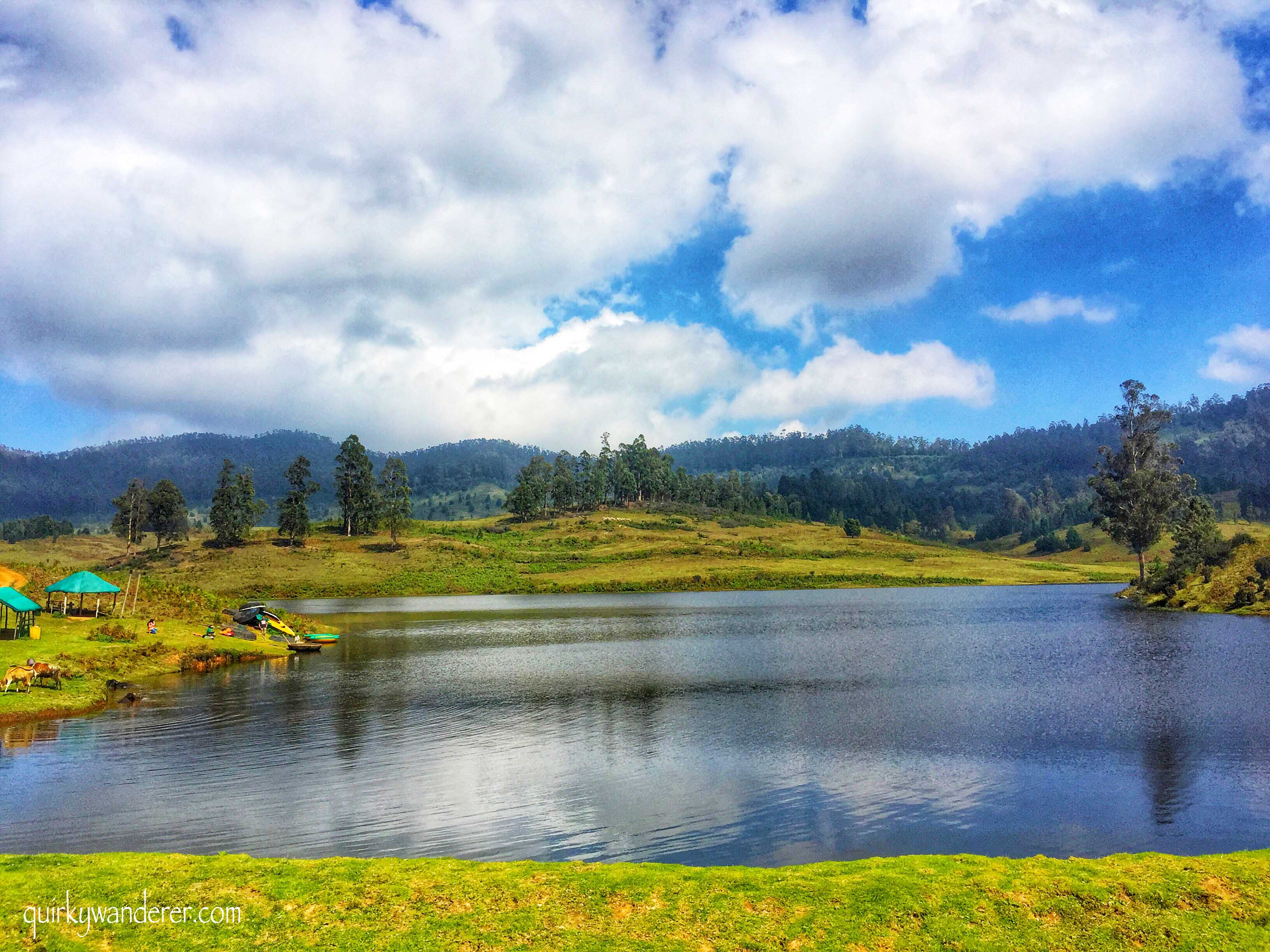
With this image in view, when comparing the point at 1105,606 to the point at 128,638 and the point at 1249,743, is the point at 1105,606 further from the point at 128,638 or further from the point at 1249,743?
the point at 128,638

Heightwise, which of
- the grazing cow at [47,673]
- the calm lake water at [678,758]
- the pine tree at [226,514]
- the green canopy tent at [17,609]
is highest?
the pine tree at [226,514]

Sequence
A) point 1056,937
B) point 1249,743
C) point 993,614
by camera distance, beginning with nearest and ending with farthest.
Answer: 1. point 1056,937
2. point 1249,743
3. point 993,614

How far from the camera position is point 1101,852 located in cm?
1917

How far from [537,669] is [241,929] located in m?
43.3

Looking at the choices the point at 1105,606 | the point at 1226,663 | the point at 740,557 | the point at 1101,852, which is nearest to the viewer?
the point at 1101,852

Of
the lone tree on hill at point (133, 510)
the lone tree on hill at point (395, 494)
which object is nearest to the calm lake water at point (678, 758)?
the lone tree on hill at point (395, 494)

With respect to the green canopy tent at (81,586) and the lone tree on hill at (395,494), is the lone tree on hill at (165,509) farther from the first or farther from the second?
the green canopy tent at (81,586)

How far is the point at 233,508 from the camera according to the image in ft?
545

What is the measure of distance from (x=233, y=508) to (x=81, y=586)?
12091 centimetres

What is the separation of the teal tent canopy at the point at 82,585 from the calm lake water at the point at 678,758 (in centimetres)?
1001

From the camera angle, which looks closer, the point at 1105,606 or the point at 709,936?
Answer: the point at 709,936

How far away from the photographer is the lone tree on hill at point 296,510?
165250mm

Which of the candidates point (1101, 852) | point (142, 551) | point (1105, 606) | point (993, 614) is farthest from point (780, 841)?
point (142, 551)

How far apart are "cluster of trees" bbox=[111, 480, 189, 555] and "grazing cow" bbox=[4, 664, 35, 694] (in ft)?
456
